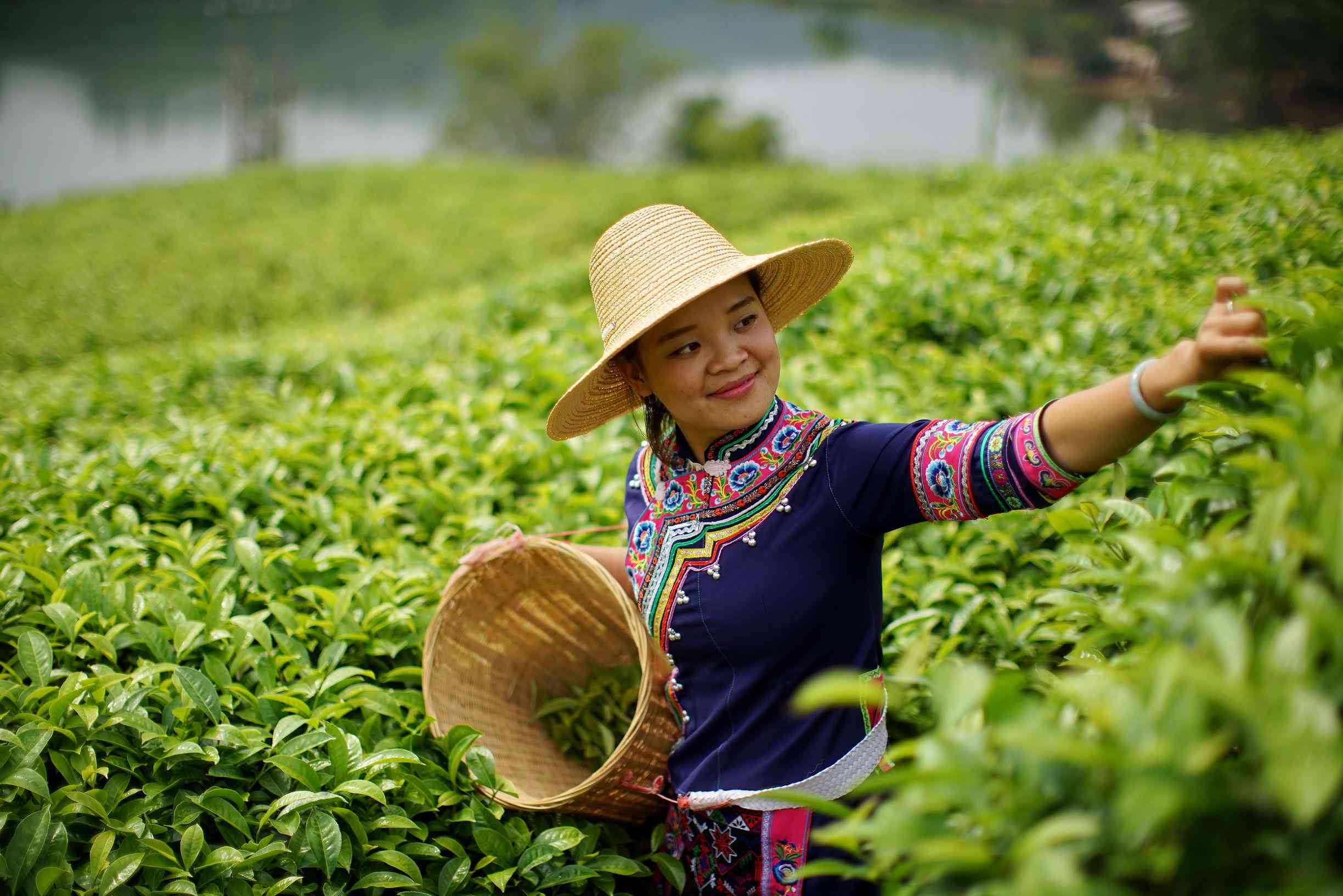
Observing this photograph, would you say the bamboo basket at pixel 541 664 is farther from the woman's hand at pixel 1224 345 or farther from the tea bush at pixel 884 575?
the woman's hand at pixel 1224 345

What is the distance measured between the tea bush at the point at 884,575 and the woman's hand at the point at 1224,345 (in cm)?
2

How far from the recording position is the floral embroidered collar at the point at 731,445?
52.9 inches

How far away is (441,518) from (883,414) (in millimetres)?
1123

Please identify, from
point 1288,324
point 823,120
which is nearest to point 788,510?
point 1288,324

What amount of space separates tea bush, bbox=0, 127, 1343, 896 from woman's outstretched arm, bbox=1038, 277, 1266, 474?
30 millimetres

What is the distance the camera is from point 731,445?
1358mm

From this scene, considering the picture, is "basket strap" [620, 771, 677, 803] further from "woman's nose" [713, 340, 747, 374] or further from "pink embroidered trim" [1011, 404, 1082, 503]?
"pink embroidered trim" [1011, 404, 1082, 503]

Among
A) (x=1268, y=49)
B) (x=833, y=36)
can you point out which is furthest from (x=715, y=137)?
(x=1268, y=49)

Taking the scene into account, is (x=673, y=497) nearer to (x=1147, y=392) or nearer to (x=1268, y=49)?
(x=1147, y=392)

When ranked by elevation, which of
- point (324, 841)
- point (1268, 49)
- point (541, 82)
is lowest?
point (324, 841)

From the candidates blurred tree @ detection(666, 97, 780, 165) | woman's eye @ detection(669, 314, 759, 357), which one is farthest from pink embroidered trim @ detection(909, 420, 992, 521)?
blurred tree @ detection(666, 97, 780, 165)

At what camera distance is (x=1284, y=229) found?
2.46 m

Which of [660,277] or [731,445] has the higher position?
[660,277]

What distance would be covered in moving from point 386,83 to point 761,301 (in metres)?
16.9
